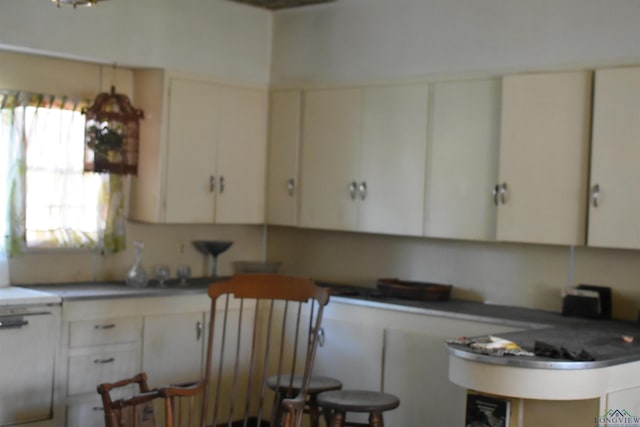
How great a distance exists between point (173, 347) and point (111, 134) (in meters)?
1.24

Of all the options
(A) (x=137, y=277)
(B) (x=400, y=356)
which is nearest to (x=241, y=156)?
(A) (x=137, y=277)

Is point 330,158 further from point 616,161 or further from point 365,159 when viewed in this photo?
point 616,161

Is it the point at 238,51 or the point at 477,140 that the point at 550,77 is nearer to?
the point at 477,140

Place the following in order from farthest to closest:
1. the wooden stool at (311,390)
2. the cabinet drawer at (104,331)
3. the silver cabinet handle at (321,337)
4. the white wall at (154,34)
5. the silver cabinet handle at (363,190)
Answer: the silver cabinet handle at (363,190)
the silver cabinet handle at (321,337)
the white wall at (154,34)
the cabinet drawer at (104,331)
the wooden stool at (311,390)

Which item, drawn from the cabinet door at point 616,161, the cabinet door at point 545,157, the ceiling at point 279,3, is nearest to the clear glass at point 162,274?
the ceiling at point 279,3

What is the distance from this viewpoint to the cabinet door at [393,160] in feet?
16.2

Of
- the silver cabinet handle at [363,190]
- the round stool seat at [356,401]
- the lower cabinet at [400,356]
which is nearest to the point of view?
the round stool seat at [356,401]

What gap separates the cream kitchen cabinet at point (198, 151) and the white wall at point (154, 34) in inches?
5.2

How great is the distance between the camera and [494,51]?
464 cm

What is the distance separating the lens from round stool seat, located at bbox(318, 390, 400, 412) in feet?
12.3

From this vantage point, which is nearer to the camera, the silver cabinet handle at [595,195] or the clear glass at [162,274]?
the silver cabinet handle at [595,195]

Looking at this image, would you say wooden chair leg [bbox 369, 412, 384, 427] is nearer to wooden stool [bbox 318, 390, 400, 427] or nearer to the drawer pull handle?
wooden stool [bbox 318, 390, 400, 427]

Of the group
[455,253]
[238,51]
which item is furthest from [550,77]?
[238,51]

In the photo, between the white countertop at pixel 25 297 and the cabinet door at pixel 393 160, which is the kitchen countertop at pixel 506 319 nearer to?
the white countertop at pixel 25 297
